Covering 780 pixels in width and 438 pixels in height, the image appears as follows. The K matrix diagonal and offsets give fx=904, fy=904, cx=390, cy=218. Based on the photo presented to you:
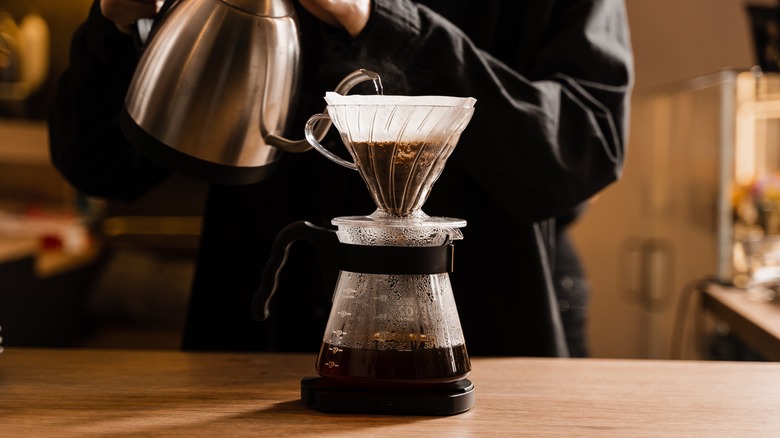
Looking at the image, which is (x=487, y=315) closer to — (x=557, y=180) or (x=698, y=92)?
(x=557, y=180)

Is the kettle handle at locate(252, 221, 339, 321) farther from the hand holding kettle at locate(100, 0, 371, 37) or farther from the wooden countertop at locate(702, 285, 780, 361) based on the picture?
the wooden countertop at locate(702, 285, 780, 361)

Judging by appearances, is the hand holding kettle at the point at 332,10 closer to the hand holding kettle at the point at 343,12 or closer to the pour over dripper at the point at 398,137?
the hand holding kettle at the point at 343,12

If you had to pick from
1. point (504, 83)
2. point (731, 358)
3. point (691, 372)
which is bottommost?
point (731, 358)

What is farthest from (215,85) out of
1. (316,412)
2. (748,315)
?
(748,315)

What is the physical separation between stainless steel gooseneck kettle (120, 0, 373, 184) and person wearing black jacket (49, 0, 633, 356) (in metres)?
0.07

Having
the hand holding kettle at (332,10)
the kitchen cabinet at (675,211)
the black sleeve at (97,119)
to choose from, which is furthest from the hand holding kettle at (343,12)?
the kitchen cabinet at (675,211)

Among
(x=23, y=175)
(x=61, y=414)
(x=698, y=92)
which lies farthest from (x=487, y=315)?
(x=23, y=175)

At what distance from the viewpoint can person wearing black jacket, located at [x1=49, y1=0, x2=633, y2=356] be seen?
102cm

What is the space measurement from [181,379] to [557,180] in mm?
484

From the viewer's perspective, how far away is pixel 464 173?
3.99 feet

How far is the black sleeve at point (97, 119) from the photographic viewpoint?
1.14 m

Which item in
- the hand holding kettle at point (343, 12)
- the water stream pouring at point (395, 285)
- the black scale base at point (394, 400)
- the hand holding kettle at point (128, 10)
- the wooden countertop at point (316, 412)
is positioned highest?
the hand holding kettle at point (128, 10)

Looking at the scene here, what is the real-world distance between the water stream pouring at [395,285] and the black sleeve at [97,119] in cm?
44

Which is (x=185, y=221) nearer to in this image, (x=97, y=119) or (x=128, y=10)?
(x=97, y=119)
